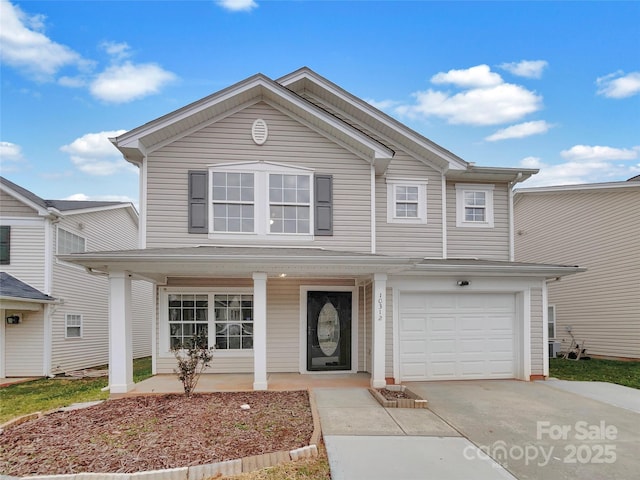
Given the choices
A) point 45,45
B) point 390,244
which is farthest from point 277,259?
point 45,45

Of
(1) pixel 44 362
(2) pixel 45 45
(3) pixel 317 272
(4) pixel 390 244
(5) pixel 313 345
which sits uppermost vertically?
(2) pixel 45 45

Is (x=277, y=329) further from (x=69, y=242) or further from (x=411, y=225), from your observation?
(x=69, y=242)

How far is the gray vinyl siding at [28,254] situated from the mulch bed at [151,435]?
7012 millimetres

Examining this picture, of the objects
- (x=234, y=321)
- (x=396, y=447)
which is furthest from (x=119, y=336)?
(x=396, y=447)

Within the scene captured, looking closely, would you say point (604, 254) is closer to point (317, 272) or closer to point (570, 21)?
point (570, 21)

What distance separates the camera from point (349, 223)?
995cm

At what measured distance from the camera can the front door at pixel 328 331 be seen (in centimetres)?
1014

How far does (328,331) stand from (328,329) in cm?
5

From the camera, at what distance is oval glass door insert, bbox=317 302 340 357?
10.2 meters

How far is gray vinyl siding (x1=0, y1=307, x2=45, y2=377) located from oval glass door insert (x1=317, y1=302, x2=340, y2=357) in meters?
8.31

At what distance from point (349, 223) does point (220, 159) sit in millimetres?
3419

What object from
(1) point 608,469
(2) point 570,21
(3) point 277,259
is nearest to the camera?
(1) point 608,469

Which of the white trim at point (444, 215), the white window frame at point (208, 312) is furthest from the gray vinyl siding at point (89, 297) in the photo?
the white trim at point (444, 215)

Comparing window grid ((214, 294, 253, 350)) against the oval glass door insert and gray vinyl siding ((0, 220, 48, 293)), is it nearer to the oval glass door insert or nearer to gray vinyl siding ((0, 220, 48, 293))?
the oval glass door insert
